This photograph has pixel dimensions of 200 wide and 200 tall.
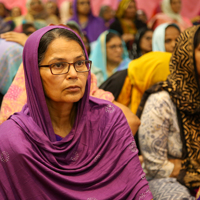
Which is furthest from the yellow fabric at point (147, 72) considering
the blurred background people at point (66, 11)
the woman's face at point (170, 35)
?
the blurred background people at point (66, 11)

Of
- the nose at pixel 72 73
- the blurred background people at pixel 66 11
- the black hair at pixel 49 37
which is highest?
the blurred background people at pixel 66 11

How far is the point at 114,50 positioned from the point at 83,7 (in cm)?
226

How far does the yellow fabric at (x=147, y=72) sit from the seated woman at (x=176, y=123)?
1.43 feet

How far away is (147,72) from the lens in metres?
2.56

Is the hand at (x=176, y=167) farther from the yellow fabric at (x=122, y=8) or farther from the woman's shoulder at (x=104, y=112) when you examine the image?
the yellow fabric at (x=122, y=8)

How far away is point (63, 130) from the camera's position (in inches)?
62.0

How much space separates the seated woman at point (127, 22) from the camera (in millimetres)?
5570

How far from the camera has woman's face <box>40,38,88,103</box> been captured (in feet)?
4.62

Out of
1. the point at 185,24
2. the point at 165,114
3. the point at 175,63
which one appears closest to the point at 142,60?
the point at 175,63

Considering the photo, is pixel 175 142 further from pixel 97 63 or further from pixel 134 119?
pixel 97 63

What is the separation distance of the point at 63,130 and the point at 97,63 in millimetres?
2572

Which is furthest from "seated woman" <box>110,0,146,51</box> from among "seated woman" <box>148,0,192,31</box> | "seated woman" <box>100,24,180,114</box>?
"seated woman" <box>100,24,180,114</box>

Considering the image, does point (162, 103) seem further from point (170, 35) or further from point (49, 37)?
point (170, 35)

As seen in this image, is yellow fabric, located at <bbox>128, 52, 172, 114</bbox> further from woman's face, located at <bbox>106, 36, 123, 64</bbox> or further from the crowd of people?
woman's face, located at <bbox>106, 36, 123, 64</bbox>
